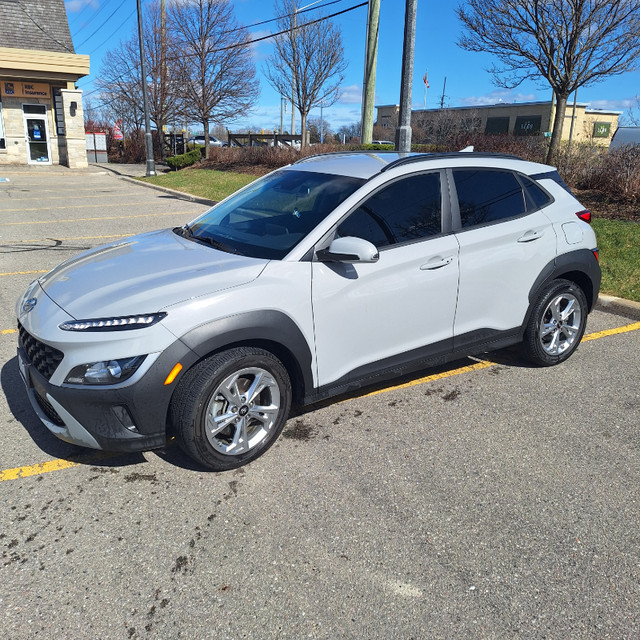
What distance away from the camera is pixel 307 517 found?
2912mm

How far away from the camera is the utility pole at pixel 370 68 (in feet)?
51.1

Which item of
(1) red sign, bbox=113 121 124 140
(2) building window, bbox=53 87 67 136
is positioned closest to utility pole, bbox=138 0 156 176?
(2) building window, bbox=53 87 67 136

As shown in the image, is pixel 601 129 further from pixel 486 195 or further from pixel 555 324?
pixel 486 195

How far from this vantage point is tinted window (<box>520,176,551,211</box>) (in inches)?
175

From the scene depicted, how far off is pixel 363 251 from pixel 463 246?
1.03m

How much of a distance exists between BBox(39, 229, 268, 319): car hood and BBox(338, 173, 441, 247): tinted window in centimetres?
71

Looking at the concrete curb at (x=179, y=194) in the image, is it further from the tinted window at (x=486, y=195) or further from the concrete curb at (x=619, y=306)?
the tinted window at (x=486, y=195)

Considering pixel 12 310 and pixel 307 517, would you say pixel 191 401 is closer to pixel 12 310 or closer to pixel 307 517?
pixel 307 517

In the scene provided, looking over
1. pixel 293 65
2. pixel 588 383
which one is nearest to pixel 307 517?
pixel 588 383

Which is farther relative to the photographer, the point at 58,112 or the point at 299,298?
the point at 58,112

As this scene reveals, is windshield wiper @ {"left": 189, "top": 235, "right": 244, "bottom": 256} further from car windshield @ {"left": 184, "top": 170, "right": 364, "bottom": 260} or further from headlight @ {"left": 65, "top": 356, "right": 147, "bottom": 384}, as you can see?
headlight @ {"left": 65, "top": 356, "right": 147, "bottom": 384}

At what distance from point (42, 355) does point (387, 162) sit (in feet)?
8.16

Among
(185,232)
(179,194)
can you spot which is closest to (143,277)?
(185,232)

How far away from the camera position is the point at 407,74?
8.34 metres
